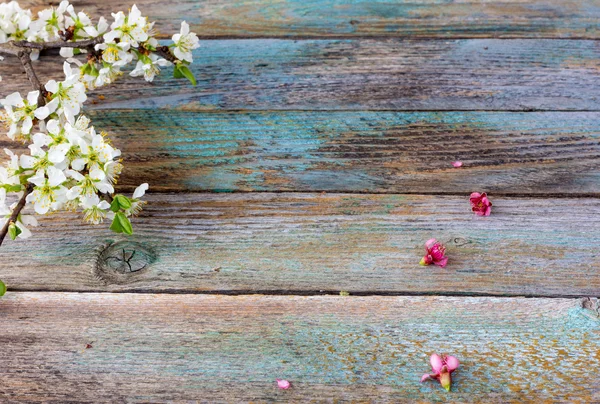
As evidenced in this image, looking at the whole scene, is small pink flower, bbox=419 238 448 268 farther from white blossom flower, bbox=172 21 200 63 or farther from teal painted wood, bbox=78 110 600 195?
white blossom flower, bbox=172 21 200 63

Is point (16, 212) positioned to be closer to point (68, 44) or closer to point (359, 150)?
point (68, 44)

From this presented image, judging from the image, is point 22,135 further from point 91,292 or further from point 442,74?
point 442,74

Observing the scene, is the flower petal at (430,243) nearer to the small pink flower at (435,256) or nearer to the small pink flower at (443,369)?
the small pink flower at (435,256)

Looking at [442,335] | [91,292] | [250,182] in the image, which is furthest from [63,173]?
[442,335]

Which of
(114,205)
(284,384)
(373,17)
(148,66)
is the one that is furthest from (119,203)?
(373,17)

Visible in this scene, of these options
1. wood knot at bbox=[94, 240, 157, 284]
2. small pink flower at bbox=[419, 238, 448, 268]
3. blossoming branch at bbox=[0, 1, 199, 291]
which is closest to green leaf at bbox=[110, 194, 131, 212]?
blossoming branch at bbox=[0, 1, 199, 291]

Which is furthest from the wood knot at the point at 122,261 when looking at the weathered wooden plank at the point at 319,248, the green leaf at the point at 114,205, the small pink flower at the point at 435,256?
the small pink flower at the point at 435,256
